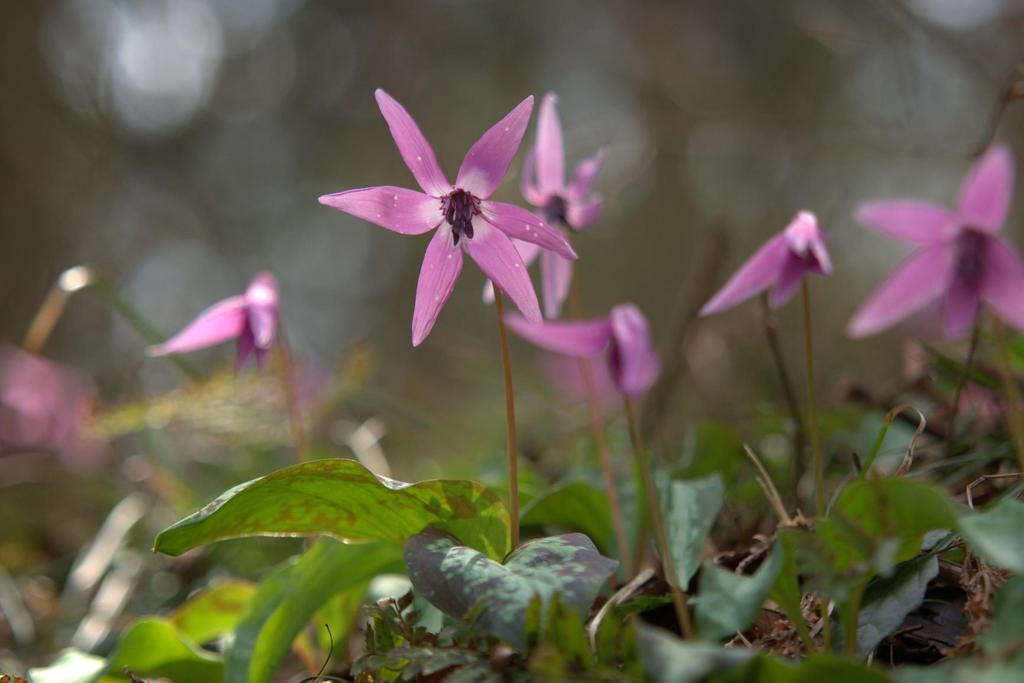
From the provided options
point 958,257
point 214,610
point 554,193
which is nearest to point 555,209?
point 554,193

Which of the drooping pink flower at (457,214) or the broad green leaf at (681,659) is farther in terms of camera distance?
the drooping pink flower at (457,214)

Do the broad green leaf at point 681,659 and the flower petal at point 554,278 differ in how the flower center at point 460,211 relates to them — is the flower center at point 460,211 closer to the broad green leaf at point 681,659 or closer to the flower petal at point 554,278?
the flower petal at point 554,278

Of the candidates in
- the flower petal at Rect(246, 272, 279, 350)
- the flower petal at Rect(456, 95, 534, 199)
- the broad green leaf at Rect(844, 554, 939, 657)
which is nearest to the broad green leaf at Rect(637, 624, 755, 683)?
the broad green leaf at Rect(844, 554, 939, 657)

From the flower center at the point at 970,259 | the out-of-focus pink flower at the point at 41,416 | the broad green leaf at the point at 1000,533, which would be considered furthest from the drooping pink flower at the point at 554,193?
the out-of-focus pink flower at the point at 41,416

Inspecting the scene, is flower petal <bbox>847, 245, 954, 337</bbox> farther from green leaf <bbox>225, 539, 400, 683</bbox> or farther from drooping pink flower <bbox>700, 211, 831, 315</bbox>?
green leaf <bbox>225, 539, 400, 683</bbox>

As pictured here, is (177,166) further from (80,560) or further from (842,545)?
(842,545)

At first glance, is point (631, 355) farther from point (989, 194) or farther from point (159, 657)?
point (159, 657)

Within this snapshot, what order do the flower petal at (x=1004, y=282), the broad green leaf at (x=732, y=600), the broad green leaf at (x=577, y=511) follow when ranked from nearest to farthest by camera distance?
1. the broad green leaf at (x=732, y=600)
2. the flower petal at (x=1004, y=282)
3. the broad green leaf at (x=577, y=511)
